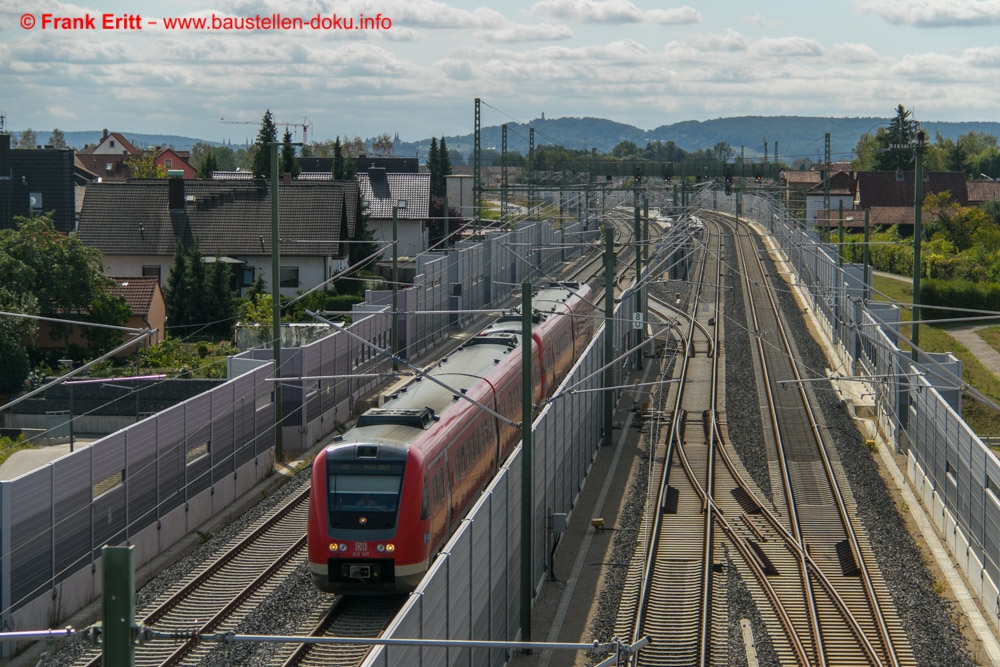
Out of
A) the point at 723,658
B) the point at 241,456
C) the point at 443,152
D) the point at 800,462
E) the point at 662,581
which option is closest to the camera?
the point at 723,658

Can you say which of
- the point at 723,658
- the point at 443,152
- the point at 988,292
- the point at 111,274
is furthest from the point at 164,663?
the point at 443,152

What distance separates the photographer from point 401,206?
6819 centimetres

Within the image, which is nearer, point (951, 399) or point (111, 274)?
point (951, 399)

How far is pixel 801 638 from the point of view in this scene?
55.4 feet

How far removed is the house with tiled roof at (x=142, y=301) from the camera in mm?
40125

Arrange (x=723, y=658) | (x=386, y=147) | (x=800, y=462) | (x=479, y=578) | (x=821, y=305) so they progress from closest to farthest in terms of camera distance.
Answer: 1. (x=479, y=578)
2. (x=723, y=658)
3. (x=800, y=462)
4. (x=821, y=305)
5. (x=386, y=147)

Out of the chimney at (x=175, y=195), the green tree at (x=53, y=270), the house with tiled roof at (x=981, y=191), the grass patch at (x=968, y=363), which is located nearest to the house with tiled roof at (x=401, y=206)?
the chimney at (x=175, y=195)

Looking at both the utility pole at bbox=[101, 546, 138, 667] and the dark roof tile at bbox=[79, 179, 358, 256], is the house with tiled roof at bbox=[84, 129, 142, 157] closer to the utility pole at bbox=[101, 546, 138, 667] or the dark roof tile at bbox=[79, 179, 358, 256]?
the dark roof tile at bbox=[79, 179, 358, 256]

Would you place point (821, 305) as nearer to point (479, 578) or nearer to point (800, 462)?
point (800, 462)

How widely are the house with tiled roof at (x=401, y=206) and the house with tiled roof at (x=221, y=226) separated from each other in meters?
11.4

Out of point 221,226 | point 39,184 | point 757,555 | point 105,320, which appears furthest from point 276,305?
point 39,184

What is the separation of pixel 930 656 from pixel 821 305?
36.8 m

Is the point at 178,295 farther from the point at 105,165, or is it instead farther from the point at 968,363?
the point at 105,165

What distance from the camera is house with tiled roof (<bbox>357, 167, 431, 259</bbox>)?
224 feet
